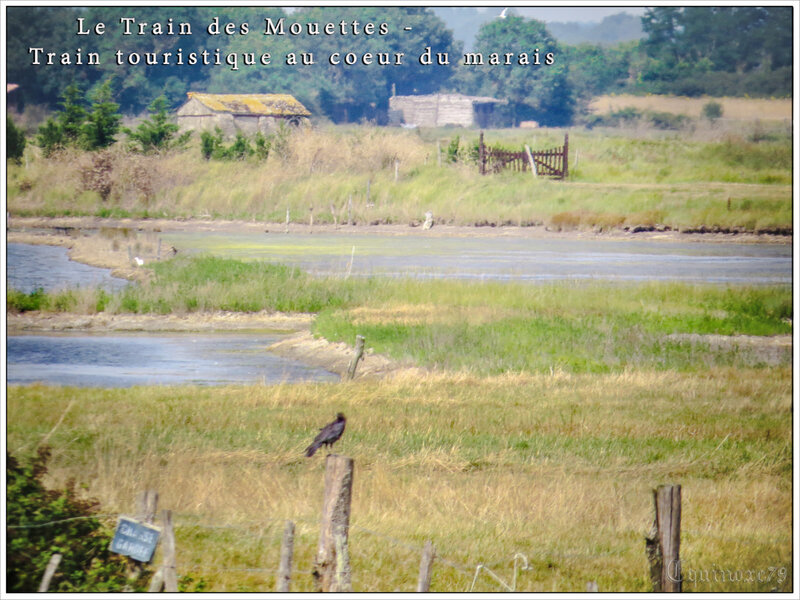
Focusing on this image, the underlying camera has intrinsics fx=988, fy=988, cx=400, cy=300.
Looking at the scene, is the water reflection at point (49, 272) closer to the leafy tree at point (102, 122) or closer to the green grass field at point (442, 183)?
the green grass field at point (442, 183)

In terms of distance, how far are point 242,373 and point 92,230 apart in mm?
22026

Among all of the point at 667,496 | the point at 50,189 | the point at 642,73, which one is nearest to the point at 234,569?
the point at 667,496

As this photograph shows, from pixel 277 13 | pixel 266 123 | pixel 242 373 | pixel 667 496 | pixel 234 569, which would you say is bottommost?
pixel 242 373

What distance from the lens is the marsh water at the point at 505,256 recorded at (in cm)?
3712

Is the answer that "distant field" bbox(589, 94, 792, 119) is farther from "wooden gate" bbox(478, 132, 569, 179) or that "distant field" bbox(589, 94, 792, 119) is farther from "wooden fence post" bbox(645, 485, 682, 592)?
"wooden fence post" bbox(645, 485, 682, 592)

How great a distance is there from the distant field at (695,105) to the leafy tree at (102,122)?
59.5ft

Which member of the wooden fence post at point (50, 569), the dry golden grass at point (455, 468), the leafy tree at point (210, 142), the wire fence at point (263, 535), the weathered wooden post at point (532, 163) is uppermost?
the leafy tree at point (210, 142)

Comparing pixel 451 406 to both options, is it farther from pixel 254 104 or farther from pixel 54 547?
pixel 254 104

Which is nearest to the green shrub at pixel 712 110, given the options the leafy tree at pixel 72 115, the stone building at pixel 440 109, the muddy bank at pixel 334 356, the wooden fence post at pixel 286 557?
the stone building at pixel 440 109

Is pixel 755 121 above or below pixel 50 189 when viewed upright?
above

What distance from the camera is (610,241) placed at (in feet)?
147

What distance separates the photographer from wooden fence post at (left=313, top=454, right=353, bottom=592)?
8234 mm

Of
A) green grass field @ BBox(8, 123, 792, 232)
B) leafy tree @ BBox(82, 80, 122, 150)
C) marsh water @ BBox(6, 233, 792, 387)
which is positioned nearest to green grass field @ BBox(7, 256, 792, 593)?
marsh water @ BBox(6, 233, 792, 387)

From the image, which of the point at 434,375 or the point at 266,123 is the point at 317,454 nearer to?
the point at 434,375
